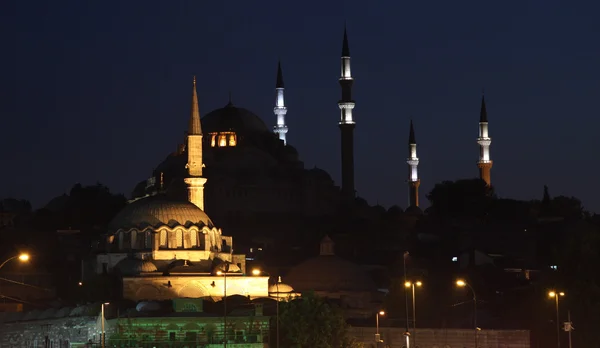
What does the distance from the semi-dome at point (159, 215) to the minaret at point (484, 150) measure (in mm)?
42912

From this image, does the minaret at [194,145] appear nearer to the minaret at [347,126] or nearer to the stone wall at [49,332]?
the stone wall at [49,332]

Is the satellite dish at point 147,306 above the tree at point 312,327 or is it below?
above

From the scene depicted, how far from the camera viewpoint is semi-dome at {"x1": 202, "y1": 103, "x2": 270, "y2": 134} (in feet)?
397

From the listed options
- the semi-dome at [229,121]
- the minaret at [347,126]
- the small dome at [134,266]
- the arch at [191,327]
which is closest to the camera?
the arch at [191,327]

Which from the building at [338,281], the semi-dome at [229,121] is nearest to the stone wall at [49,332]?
the building at [338,281]

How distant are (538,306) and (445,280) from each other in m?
A: 17.0

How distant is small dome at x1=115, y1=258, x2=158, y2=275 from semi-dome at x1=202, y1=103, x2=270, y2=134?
1517 inches

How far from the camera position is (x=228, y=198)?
116188 mm

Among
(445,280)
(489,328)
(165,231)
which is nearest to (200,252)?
(165,231)

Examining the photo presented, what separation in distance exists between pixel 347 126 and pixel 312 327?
150 ft

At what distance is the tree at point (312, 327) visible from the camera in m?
68.8

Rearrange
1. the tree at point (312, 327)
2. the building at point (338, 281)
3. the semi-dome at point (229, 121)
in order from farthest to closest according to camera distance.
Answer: the semi-dome at point (229, 121), the building at point (338, 281), the tree at point (312, 327)

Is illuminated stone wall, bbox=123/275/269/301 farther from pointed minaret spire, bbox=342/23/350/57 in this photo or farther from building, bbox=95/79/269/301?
pointed minaret spire, bbox=342/23/350/57

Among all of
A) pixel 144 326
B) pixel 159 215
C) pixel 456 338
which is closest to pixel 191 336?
pixel 144 326
